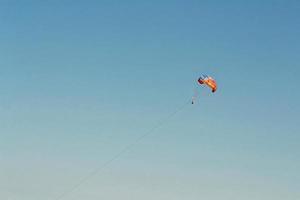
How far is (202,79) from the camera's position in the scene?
195 feet

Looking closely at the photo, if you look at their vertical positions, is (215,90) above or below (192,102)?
above

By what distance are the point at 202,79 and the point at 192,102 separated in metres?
11.1

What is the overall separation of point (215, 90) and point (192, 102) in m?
11.1

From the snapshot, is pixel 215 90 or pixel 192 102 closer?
pixel 192 102

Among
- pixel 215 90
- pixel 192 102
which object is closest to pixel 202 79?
pixel 215 90

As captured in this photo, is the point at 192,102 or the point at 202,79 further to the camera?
the point at 202,79

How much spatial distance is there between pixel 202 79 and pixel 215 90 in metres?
2.94

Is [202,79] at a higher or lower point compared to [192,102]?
higher

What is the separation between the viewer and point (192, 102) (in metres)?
49.6

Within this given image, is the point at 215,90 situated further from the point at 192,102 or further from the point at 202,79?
the point at 192,102

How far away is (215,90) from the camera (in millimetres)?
59219
